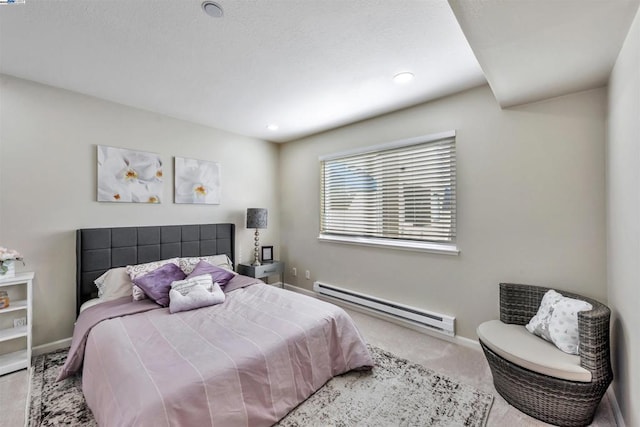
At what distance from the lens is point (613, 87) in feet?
5.83

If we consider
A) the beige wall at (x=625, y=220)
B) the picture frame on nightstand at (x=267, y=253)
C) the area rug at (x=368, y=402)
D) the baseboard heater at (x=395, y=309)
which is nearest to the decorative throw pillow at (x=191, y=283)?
the area rug at (x=368, y=402)

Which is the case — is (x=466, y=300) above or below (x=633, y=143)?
below

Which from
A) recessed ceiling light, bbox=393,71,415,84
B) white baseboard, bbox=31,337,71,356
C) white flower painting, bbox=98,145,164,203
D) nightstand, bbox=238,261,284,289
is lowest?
white baseboard, bbox=31,337,71,356

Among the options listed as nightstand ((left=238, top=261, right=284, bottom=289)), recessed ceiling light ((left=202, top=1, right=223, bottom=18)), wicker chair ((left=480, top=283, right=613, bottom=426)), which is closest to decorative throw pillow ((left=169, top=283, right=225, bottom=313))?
nightstand ((left=238, top=261, right=284, bottom=289))

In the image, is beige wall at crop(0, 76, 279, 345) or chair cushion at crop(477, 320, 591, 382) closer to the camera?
chair cushion at crop(477, 320, 591, 382)

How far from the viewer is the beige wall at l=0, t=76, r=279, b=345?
238cm

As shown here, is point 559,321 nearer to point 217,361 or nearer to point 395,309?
point 395,309

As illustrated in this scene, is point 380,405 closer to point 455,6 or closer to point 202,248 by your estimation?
point 455,6

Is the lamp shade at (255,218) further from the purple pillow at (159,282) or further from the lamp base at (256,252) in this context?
the purple pillow at (159,282)

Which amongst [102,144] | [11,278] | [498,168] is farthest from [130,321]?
[498,168]

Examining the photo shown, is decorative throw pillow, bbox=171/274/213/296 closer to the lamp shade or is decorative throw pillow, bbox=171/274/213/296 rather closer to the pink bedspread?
the pink bedspread

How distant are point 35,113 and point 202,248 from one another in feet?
6.63

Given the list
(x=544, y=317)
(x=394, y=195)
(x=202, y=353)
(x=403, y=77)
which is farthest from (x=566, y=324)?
(x=202, y=353)

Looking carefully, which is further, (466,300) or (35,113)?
(466,300)
